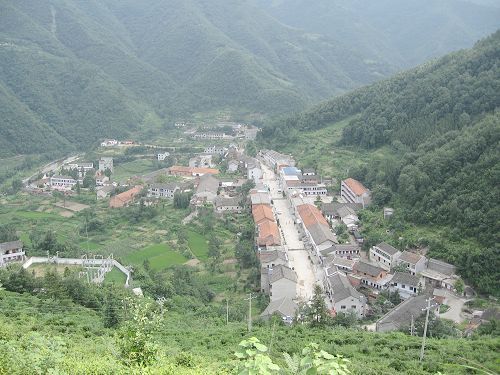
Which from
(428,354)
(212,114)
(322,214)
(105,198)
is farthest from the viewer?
(212,114)

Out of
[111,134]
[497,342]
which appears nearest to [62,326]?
[497,342]

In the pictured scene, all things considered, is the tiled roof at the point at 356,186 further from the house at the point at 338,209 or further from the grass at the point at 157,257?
the grass at the point at 157,257

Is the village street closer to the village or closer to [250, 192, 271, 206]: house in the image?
the village

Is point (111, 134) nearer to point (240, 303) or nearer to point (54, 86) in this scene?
point (54, 86)

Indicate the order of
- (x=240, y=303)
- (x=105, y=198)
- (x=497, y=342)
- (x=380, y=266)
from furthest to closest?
(x=105, y=198) < (x=380, y=266) < (x=240, y=303) < (x=497, y=342)

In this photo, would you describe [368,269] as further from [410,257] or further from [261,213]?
[261,213]

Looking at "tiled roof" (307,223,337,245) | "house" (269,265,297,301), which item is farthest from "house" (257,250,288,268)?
"tiled roof" (307,223,337,245)
